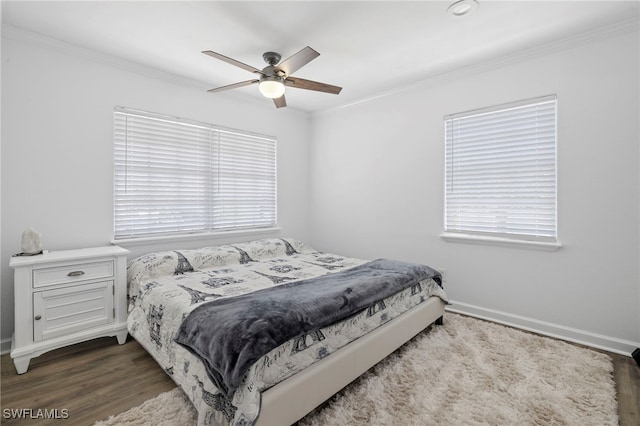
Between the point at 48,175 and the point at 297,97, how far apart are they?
284cm

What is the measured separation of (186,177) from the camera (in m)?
3.54

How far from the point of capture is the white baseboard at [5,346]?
95.9 inches

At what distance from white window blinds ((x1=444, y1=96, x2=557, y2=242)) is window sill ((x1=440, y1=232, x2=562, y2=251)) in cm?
5

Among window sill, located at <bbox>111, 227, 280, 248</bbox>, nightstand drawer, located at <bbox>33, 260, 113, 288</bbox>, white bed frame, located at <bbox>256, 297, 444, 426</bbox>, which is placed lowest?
white bed frame, located at <bbox>256, 297, 444, 426</bbox>

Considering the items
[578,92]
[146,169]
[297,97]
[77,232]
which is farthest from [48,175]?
[578,92]

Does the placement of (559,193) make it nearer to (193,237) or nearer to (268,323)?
(268,323)

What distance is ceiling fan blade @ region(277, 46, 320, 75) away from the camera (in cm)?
209

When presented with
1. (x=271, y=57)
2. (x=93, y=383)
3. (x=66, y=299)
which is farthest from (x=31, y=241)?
(x=271, y=57)

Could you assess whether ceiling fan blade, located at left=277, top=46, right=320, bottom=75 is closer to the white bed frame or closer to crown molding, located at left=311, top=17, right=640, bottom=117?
crown molding, located at left=311, top=17, right=640, bottom=117

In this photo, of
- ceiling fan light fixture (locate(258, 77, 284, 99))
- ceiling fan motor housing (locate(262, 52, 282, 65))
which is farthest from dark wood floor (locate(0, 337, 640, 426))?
ceiling fan motor housing (locate(262, 52, 282, 65))

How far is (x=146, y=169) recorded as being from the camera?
3223mm

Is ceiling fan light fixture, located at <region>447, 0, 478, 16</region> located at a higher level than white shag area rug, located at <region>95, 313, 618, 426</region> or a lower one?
higher

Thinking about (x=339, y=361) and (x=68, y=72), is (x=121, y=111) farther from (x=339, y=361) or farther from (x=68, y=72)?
(x=339, y=361)

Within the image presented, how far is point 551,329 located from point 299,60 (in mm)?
3234
